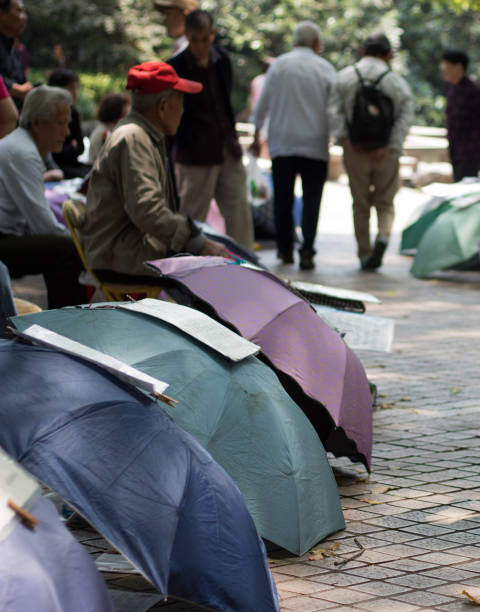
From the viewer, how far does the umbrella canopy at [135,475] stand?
272 centimetres

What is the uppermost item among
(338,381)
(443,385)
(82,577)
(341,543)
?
(82,577)

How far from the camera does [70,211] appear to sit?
611 cm

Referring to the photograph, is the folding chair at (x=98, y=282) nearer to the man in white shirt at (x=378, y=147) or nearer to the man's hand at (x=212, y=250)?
the man's hand at (x=212, y=250)

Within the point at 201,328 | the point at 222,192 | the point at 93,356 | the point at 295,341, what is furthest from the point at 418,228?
the point at 93,356

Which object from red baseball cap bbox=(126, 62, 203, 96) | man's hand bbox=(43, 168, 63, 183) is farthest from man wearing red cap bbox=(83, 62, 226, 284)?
man's hand bbox=(43, 168, 63, 183)

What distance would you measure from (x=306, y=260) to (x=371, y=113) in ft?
5.06

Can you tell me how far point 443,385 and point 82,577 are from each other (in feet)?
14.2

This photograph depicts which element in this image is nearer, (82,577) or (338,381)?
(82,577)

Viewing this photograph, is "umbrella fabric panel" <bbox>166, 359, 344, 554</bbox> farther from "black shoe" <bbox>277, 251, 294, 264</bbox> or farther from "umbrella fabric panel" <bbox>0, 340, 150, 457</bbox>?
"black shoe" <bbox>277, 251, 294, 264</bbox>

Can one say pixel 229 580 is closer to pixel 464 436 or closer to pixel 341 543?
pixel 341 543

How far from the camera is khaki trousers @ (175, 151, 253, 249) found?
9.31m

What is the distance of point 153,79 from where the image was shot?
5.82 metres

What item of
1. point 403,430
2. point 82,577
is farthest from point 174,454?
point 403,430

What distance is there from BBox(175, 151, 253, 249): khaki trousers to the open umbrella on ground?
7.95 feet
